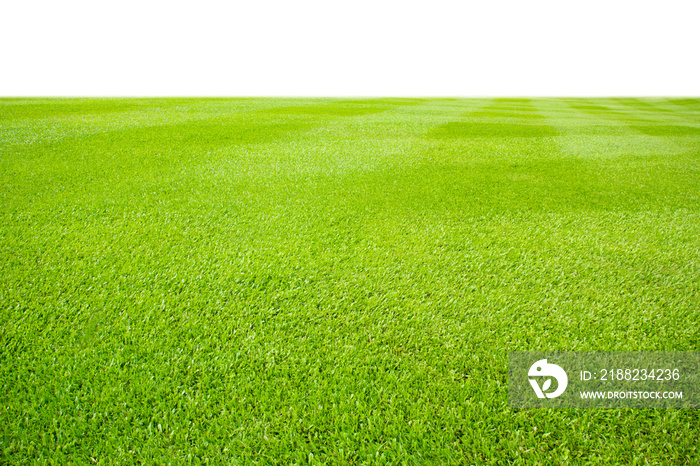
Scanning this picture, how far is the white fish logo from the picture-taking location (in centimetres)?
174

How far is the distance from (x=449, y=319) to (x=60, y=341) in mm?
2151

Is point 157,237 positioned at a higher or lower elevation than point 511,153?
lower

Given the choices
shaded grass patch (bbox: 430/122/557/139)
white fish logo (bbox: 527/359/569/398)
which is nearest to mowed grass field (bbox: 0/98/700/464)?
white fish logo (bbox: 527/359/569/398)

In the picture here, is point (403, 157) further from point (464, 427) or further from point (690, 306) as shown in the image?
point (464, 427)

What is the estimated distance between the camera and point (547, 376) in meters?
1.82

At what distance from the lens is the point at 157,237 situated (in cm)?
304

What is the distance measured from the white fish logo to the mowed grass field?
4.4 inches

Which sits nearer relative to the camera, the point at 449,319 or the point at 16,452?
the point at 16,452

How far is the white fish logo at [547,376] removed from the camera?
174 cm

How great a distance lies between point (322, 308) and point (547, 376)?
1263 mm

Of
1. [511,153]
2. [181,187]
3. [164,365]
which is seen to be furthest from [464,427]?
[511,153]

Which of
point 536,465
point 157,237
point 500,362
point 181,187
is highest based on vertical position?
point 181,187

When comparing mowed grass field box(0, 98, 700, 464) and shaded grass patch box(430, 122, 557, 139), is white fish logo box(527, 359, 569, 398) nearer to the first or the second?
mowed grass field box(0, 98, 700, 464)

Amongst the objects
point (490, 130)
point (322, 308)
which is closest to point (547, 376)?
point (322, 308)
